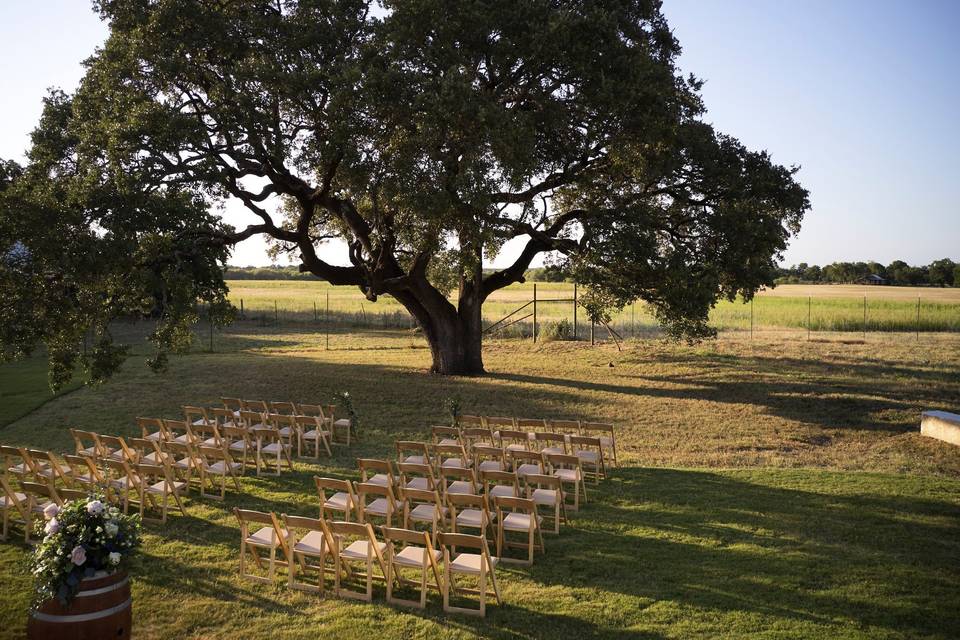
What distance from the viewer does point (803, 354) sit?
75.7ft

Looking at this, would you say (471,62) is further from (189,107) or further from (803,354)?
(803,354)

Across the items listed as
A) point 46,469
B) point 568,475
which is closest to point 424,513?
point 568,475

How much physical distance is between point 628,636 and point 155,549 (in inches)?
199

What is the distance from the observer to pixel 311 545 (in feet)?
21.7

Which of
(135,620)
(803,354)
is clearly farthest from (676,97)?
(135,620)

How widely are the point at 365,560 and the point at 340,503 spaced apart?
5.37ft

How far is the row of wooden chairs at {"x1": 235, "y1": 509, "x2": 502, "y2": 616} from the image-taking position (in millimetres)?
5941

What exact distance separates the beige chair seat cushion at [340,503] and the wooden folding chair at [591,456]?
3.32 meters

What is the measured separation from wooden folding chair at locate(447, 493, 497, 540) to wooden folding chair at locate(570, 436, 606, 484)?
220cm

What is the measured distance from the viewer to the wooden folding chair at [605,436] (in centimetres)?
1093

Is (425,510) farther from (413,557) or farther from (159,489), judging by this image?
(159,489)

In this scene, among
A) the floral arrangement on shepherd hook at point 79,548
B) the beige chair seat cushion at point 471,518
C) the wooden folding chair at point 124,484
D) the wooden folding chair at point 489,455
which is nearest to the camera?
the floral arrangement on shepherd hook at point 79,548

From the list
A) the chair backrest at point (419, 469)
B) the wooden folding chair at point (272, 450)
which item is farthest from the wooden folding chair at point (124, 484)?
the chair backrest at point (419, 469)

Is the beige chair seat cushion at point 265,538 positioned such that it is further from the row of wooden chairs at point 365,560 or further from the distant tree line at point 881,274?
the distant tree line at point 881,274
